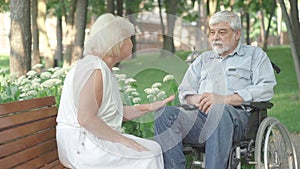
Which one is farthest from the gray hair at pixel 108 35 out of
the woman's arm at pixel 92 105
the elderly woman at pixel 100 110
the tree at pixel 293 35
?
A: the tree at pixel 293 35

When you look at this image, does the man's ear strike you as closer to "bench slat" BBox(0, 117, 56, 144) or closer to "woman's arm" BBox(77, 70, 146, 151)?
"bench slat" BBox(0, 117, 56, 144)

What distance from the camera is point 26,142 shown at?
379 cm

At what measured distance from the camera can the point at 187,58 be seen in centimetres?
486

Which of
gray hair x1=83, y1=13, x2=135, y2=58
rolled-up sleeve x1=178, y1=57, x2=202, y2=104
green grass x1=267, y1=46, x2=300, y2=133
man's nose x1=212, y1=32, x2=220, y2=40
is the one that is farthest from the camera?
green grass x1=267, y1=46, x2=300, y2=133

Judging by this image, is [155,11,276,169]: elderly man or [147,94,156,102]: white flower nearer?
[155,11,276,169]: elderly man

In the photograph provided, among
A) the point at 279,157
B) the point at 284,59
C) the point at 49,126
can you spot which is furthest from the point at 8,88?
the point at 284,59

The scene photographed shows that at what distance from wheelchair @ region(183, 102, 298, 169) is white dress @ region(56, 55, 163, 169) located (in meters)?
0.80

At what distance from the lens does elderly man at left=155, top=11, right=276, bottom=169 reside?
4238mm

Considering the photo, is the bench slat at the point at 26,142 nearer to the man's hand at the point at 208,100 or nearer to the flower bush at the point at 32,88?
the man's hand at the point at 208,100

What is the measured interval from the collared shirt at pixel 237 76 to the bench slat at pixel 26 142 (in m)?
1.07

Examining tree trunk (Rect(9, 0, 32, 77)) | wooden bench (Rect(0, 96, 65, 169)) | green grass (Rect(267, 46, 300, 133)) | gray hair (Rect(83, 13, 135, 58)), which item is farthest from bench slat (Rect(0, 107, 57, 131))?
green grass (Rect(267, 46, 300, 133))

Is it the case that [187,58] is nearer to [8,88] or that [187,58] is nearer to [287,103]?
[8,88]

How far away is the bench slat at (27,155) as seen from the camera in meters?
3.51

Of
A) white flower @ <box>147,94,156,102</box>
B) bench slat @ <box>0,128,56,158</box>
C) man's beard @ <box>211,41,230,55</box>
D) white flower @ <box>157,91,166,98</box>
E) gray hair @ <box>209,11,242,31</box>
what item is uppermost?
gray hair @ <box>209,11,242,31</box>
